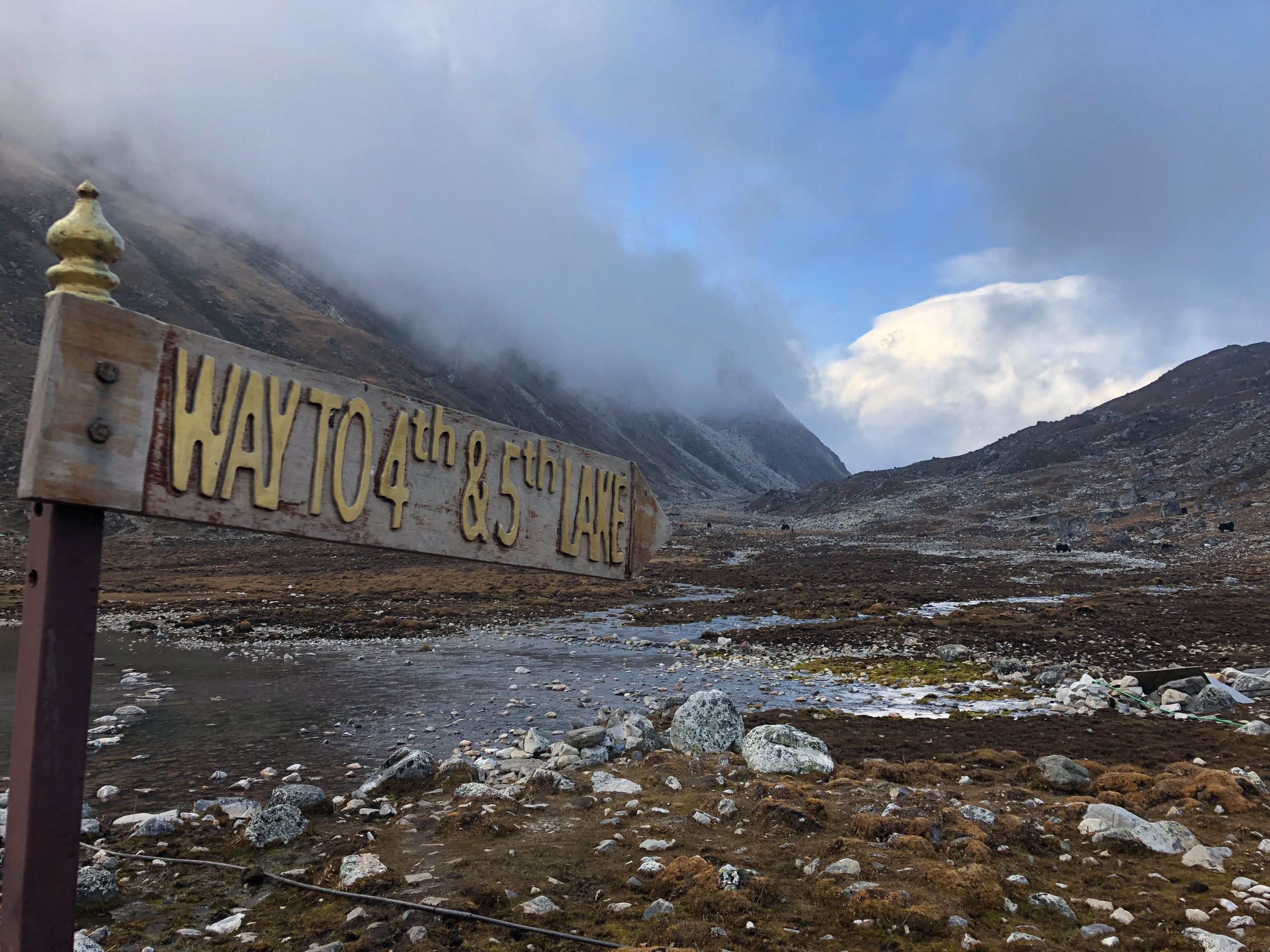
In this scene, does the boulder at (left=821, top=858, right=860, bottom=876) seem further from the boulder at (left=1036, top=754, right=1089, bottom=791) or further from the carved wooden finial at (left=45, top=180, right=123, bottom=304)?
the carved wooden finial at (left=45, top=180, right=123, bottom=304)

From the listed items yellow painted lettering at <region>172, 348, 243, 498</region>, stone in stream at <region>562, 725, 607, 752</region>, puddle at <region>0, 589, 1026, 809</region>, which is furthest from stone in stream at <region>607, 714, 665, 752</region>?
yellow painted lettering at <region>172, 348, 243, 498</region>

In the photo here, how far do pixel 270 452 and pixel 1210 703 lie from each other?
1509 cm

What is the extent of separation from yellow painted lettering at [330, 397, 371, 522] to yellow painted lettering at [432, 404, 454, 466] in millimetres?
285

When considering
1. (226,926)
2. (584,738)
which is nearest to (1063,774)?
(584,738)

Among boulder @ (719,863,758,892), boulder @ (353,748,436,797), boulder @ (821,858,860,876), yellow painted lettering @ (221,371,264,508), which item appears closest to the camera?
yellow painted lettering @ (221,371,264,508)

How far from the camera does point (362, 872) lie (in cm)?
596

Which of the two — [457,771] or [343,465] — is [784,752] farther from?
[343,465]

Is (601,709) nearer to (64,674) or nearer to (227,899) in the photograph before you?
(227,899)

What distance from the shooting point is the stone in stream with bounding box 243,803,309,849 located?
275 inches

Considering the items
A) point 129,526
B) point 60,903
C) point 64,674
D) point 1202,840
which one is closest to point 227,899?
point 60,903

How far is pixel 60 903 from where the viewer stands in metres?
2.09

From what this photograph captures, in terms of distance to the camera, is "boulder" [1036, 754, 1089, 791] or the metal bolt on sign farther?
"boulder" [1036, 754, 1089, 791]

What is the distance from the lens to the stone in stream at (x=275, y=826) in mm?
6980

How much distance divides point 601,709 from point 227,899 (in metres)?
8.22
